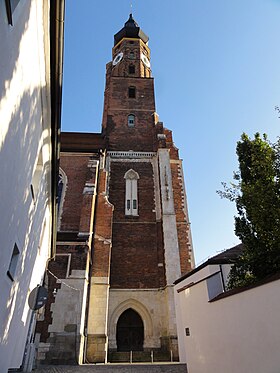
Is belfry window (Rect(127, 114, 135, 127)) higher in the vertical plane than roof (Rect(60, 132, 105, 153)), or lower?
higher

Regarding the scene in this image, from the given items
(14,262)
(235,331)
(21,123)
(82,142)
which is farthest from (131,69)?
(235,331)

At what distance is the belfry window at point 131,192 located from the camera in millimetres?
19820

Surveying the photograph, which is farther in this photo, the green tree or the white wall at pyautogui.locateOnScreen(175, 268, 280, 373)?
the green tree

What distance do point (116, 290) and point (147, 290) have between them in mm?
1931

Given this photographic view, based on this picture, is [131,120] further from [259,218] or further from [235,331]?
[235,331]

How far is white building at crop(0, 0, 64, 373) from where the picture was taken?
388 cm

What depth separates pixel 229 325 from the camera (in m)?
5.93

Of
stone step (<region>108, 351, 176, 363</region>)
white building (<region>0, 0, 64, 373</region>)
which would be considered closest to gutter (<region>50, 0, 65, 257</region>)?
white building (<region>0, 0, 64, 373</region>)

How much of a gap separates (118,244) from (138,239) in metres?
1.43

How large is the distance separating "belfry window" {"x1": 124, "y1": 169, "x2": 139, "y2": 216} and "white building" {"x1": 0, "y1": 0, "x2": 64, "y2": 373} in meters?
12.5

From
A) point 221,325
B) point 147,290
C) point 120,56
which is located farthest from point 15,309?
point 120,56

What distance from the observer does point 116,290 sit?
16656 millimetres

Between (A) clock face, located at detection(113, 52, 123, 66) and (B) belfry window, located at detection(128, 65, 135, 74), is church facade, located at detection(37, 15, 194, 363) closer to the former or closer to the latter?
(B) belfry window, located at detection(128, 65, 135, 74)

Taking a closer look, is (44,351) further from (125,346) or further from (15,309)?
(15,309)
